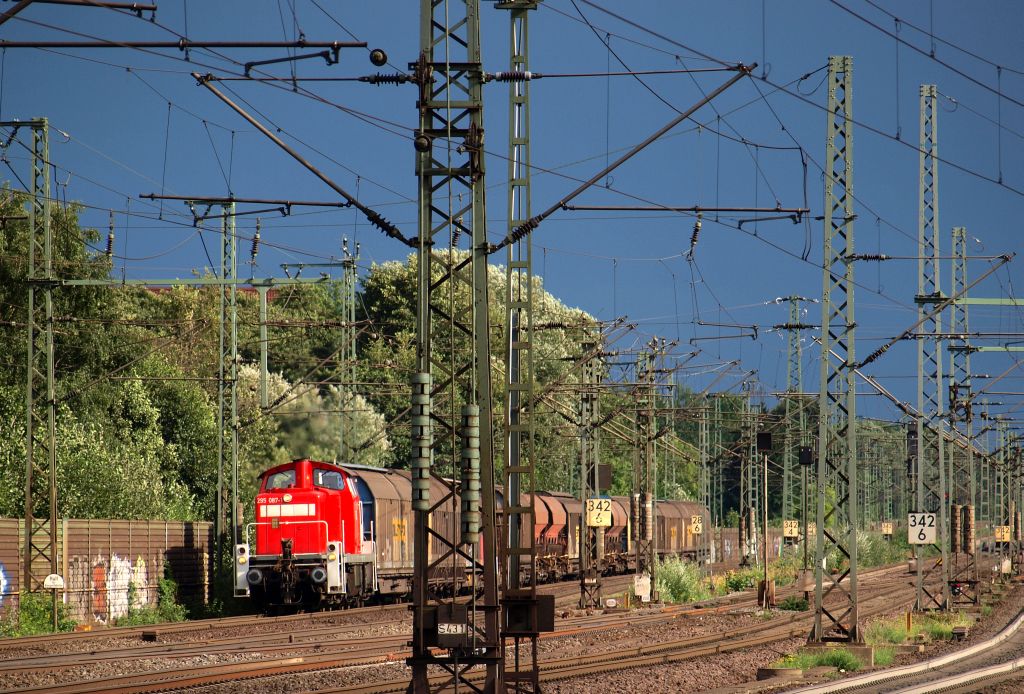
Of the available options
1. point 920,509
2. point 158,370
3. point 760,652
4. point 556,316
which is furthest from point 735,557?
point 760,652

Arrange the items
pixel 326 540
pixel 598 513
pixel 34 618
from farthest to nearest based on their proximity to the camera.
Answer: pixel 598 513
pixel 326 540
pixel 34 618

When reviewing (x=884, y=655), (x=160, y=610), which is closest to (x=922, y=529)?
(x=884, y=655)

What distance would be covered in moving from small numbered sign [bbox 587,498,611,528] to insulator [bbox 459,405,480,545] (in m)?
21.6

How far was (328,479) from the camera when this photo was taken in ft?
117

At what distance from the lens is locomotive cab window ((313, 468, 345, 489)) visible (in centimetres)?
3556

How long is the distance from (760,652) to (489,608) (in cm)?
1173

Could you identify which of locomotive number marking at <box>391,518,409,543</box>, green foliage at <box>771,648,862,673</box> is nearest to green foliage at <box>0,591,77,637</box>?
locomotive number marking at <box>391,518,409,543</box>

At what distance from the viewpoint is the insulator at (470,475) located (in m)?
15.2

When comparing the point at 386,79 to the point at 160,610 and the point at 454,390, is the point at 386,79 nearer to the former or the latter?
the point at 454,390

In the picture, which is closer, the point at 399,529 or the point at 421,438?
the point at 421,438

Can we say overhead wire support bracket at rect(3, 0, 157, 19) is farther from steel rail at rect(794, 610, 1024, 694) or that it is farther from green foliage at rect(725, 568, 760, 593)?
green foliage at rect(725, 568, 760, 593)

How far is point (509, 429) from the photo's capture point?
17.2 metres

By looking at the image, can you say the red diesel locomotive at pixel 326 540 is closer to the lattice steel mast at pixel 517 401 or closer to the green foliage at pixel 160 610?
the green foliage at pixel 160 610

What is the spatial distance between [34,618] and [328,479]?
8.01 m
